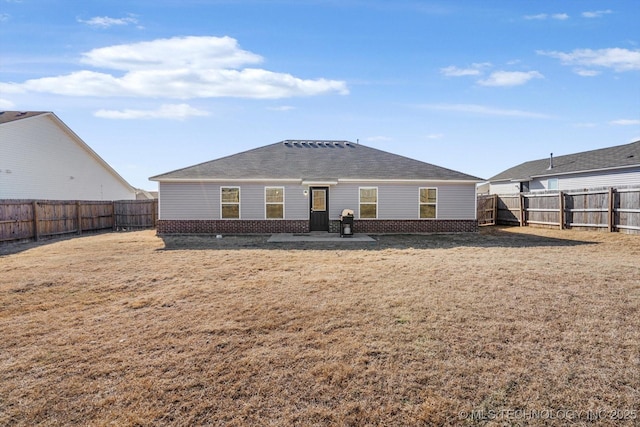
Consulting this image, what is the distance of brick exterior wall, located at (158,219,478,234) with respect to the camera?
15109 millimetres

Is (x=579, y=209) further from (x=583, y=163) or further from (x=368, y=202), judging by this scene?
(x=368, y=202)

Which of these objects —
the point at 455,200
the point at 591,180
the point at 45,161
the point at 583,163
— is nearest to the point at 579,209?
the point at 455,200

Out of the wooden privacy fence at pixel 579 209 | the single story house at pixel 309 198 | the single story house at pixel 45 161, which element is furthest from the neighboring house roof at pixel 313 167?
the single story house at pixel 45 161

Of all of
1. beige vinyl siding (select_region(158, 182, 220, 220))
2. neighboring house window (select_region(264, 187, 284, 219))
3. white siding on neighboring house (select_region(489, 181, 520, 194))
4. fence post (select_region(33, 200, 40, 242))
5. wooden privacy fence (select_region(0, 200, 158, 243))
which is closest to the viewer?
wooden privacy fence (select_region(0, 200, 158, 243))

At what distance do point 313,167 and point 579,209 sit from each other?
12.0 metres

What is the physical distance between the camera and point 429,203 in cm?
1582

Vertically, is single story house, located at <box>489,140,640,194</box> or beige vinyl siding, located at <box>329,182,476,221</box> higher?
single story house, located at <box>489,140,640,194</box>

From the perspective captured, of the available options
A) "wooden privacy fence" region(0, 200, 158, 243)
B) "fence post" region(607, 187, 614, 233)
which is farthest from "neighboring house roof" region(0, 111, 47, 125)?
"fence post" region(607, 187, 614, 233)

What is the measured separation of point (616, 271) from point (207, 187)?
13.8 meters

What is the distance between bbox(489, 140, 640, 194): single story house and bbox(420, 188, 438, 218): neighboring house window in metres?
9.25

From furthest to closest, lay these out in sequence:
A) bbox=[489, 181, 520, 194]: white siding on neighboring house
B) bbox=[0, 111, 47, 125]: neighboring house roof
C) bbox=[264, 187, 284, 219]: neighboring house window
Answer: bbox=[489, 181, 520, 194]: white siding on neighboring house
bbox=[0, 111, 47, 125]: neighboring house roof
bbox=[264, 187, 284, 219]: neighboring house window

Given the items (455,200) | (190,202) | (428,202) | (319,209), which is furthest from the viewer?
(455,200)

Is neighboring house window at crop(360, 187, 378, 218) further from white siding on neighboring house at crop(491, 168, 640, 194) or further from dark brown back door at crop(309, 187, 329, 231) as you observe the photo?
A: white siding on neighboring house at crop(491, 168, 640, 194)

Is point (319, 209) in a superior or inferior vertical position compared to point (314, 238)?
superior
